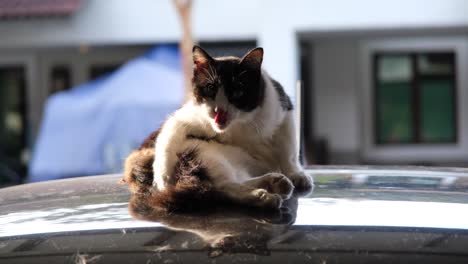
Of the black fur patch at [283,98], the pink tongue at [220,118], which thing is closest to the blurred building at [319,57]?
the black fur patch at [283,98]

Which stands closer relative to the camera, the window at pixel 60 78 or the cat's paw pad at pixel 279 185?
the cat's paw pad at pixel 279 185

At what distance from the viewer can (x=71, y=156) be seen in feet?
32.4

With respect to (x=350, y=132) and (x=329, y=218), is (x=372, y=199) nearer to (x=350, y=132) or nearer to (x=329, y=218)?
(x=329, y=218)

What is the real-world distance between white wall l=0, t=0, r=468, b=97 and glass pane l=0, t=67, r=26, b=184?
5.57 ft

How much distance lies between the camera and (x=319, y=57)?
12.0 m

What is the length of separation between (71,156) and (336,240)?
29.6ft

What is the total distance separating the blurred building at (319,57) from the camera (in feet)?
34.7

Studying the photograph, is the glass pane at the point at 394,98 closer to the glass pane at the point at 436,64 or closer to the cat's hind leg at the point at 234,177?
the glass pane at the point at 436,64

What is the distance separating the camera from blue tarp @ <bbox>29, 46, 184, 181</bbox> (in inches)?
385

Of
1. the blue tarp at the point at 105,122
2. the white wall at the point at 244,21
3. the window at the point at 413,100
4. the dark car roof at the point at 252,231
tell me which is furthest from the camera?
the window at the point at 413,100

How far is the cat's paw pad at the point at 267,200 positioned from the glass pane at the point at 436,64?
37.3ft

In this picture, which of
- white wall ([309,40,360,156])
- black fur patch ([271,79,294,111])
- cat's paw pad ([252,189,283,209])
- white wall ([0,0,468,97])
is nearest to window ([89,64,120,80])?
white wall ([0,0,468,97])

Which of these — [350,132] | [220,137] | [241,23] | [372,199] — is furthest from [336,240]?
[350,132]

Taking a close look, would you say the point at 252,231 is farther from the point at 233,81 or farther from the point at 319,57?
the point at 319,57
